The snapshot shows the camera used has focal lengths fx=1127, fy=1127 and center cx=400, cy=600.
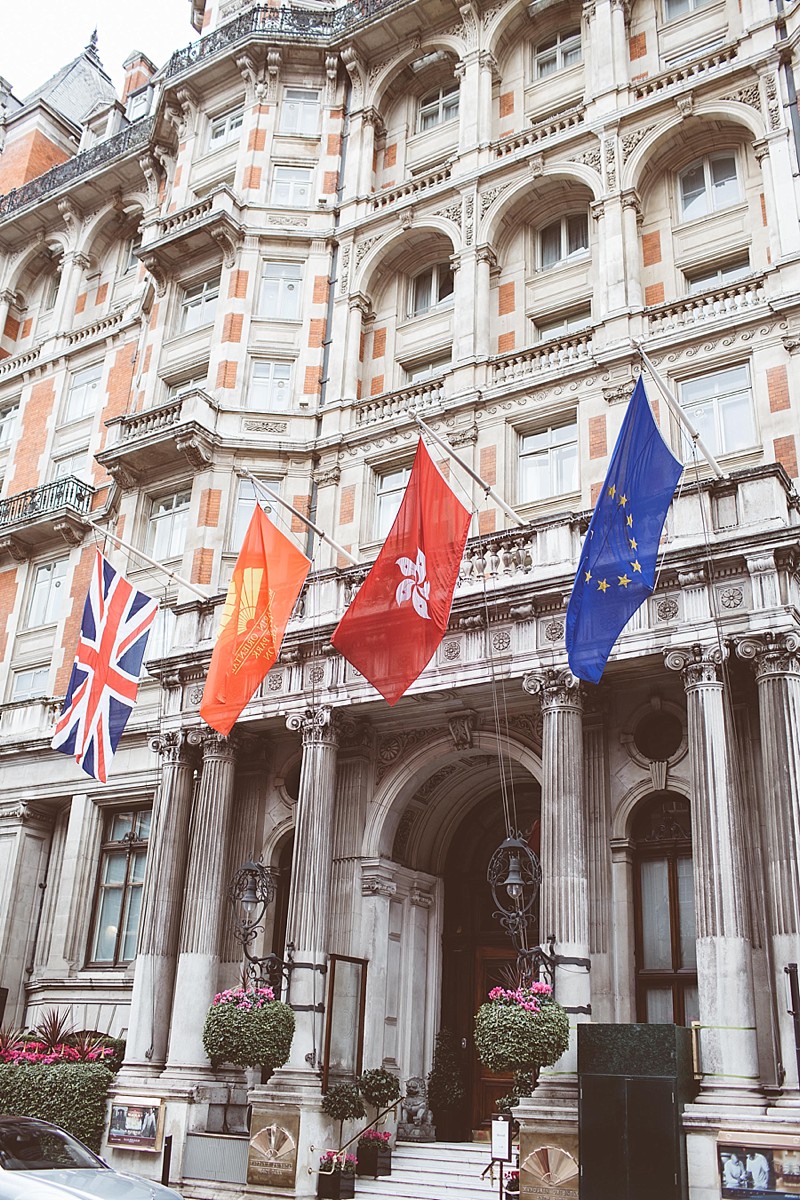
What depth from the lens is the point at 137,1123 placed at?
19719 mm

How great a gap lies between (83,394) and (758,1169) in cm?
3016

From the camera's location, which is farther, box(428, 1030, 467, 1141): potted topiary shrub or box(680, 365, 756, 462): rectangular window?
box(680, 365, 756, 462): rectangular window

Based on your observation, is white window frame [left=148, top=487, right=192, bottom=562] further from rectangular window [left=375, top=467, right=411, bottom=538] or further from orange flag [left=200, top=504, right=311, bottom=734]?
orange flag [left=200, top=504, right=311, bottom=734]

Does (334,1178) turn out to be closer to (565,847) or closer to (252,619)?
(565,847)

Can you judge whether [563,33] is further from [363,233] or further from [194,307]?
[194,307]

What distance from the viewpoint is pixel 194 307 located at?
1266 inches

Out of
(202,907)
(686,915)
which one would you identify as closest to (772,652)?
(686,915)

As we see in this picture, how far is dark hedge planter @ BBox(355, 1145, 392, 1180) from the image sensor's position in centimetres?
1867

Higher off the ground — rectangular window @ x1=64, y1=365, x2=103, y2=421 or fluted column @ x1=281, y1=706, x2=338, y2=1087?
rectangular window @ x1=64, y1=365, x2=103, y2=421

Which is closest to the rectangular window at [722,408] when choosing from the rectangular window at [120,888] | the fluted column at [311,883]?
the fluted column at [311,883]

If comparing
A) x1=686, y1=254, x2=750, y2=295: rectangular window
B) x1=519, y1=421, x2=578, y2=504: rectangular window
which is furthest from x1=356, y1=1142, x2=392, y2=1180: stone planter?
x1=686, y1=254, x2=750, y2=295: rectangular window

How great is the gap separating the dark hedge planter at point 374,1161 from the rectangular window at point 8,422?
27090mm

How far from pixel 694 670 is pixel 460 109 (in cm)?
1940

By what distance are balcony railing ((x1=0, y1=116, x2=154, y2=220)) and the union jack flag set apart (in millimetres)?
20573
